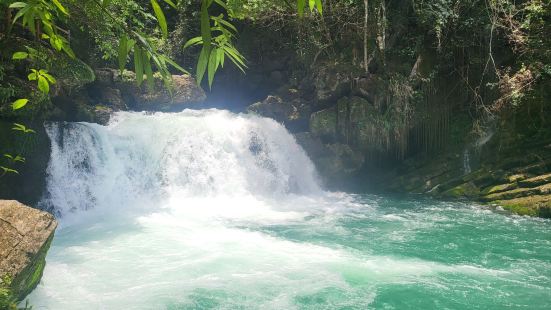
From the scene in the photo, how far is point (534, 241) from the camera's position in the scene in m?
7.46

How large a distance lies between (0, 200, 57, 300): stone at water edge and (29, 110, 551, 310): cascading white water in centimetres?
52

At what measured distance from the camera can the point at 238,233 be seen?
807 cm

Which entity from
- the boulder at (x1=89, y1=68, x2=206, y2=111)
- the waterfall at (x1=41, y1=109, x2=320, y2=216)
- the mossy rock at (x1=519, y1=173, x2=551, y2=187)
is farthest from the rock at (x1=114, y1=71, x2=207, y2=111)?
the mossy rock at (x1=519, y1=173, x2=551, y2=187)

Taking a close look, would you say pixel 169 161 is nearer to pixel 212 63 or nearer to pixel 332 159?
pixel 332 159

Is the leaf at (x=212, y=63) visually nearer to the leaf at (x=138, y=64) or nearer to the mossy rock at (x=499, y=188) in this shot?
the leaf at (x=138, y=64)

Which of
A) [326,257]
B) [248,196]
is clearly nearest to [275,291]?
[326,257]

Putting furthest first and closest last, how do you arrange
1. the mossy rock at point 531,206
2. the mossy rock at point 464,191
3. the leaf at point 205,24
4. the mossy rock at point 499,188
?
the mossy rock at point 464,191 < the mossy rock at point 499,188 < the mossy rock at point 531,206 < the leaf at point 205,24

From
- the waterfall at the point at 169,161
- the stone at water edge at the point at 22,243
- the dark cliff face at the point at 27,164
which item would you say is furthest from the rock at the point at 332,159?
the stone at water edge at the point at 22,243

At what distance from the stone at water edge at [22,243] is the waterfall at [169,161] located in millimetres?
5430

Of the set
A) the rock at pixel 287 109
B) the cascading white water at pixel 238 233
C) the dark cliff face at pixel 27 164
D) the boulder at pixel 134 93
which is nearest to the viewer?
the cascading white water at pixel 238 233

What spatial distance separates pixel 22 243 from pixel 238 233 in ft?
14.0

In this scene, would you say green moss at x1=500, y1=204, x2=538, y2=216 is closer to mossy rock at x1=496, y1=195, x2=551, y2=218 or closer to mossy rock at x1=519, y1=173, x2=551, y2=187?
mossy rock at x1=496, y1=195, x2=551, y2=218

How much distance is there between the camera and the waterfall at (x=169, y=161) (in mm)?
10273

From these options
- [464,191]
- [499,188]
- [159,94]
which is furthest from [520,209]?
[159,94]
